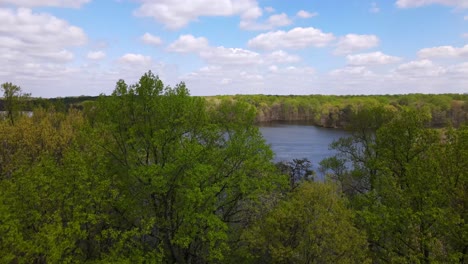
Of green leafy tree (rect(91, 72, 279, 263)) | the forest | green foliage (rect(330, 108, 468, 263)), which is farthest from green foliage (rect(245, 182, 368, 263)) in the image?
green leafy tree (rect(91, 72, 279, 263))

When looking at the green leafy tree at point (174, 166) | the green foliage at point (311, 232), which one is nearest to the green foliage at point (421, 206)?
the green foliage at point (311, 232)

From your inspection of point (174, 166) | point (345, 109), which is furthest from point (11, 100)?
point (345, 109)

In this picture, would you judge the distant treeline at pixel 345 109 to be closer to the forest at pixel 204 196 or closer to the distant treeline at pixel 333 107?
the distant treeline at pixel 333 107

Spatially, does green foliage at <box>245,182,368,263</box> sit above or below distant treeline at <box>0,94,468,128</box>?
below

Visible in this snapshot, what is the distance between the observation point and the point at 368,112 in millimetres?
31281

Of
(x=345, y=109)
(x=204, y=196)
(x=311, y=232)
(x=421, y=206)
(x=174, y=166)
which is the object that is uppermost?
(x=345, y=109)

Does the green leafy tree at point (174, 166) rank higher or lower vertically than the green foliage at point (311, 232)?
higher

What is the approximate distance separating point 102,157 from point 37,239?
20.4 ft

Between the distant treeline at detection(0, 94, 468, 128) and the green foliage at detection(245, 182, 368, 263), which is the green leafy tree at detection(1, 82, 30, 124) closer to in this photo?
the distant treeline at detection(0, 94, 468, 128)

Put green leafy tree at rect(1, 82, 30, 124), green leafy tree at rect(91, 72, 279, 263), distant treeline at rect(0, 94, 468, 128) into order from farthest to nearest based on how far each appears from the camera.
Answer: distant treeline at rect(0, 94, 468, 128), green leafy tree at rect(1, 82, 30, 124), green leafy tree at rect(91, 72, 279, 263)

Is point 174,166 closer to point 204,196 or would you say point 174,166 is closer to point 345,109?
point 204,196

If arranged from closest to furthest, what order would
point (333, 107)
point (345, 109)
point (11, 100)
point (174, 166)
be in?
point (174, 166) < point (11, 100) < point (345, 109) < point (333, 107)

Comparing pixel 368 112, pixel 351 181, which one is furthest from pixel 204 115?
pixel 351 181

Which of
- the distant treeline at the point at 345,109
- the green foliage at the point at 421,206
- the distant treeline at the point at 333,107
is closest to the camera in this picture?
the green foliage at the point at 421,206
